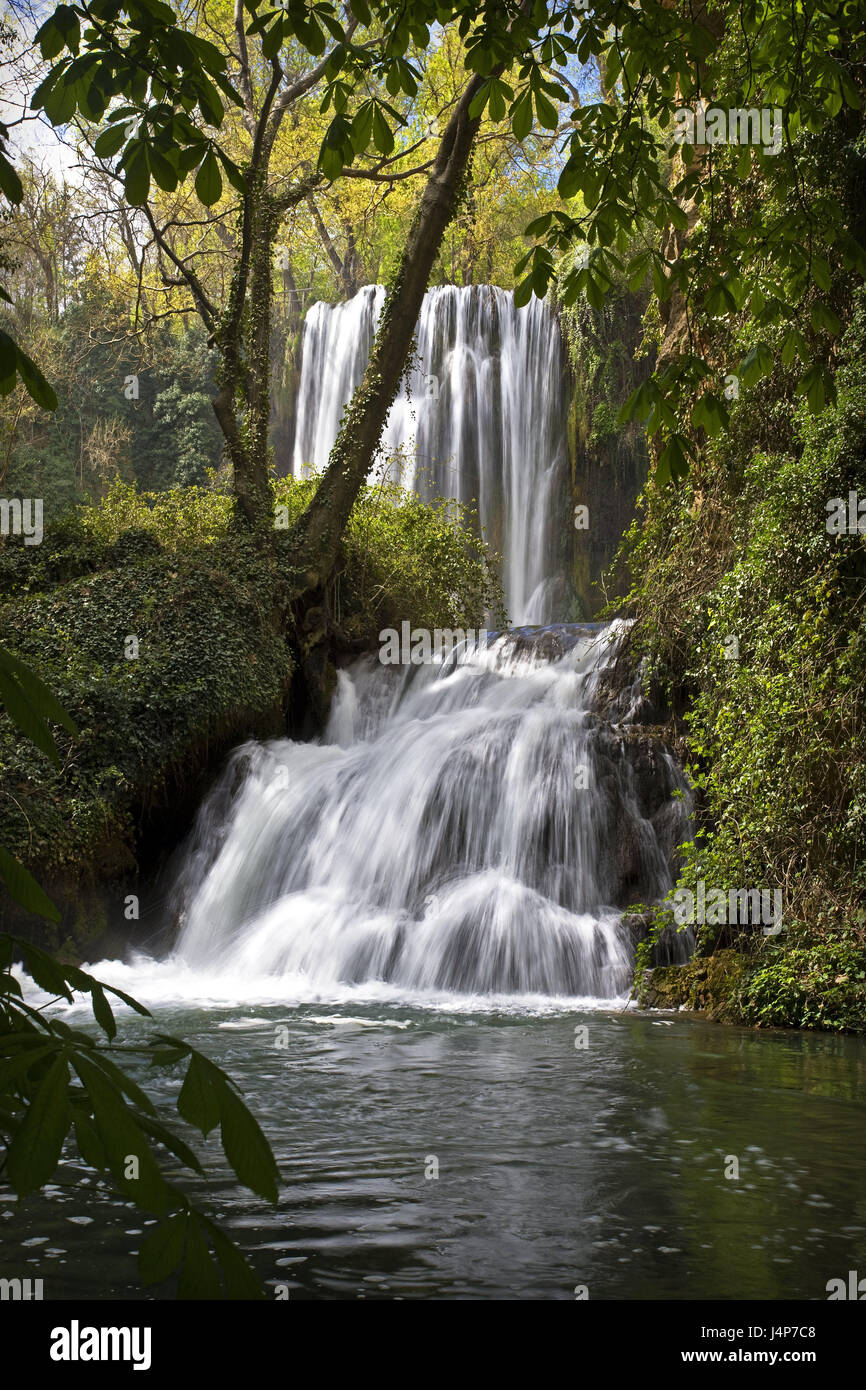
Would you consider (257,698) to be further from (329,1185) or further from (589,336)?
(589,336)

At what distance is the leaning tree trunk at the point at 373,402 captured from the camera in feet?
55.7

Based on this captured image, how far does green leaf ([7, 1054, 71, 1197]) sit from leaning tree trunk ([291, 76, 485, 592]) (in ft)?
52.2

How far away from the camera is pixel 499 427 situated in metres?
27.0

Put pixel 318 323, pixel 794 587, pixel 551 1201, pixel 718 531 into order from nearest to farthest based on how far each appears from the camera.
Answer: pixel 551 1201 < pixel 794 587 < pixel 718 531 < pixel 318 323

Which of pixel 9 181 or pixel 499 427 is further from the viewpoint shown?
pixel 499 427

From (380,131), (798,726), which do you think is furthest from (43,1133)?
(798,726)

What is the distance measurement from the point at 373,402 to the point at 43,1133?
17.0m

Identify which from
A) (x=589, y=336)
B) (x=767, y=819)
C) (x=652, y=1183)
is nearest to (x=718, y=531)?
(x=767, y=819)

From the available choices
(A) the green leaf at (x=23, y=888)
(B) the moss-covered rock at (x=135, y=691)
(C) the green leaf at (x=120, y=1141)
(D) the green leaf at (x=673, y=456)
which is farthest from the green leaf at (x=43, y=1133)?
(B) the moss-covered rock at (x=135, y=691)

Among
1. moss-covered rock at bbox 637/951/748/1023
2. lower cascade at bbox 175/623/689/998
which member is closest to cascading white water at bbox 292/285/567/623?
lower cascade at bbox 175/623/689/998

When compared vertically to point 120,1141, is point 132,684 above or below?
above

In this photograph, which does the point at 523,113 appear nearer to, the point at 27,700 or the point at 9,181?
the point at 9,181

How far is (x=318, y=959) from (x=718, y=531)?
631 centimetres

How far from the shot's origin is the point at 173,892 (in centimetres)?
1320
